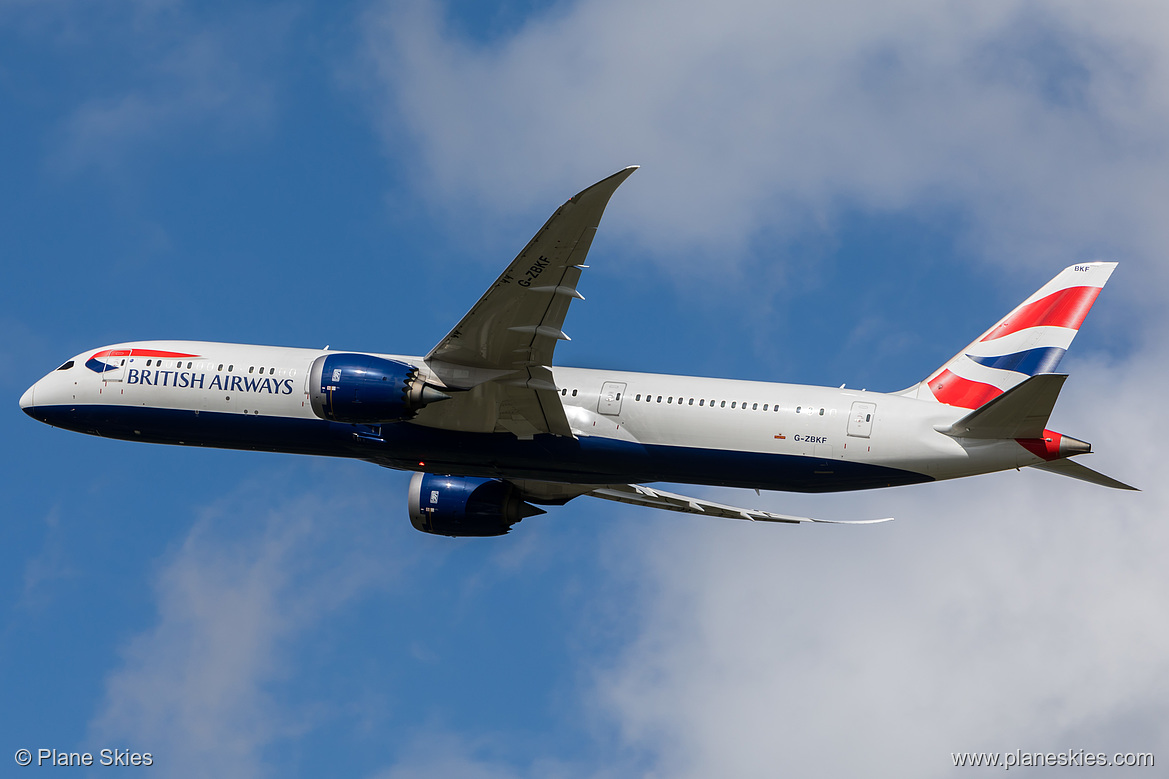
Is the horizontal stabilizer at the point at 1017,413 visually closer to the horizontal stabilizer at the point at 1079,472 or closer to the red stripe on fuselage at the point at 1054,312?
the horizontal stabilizer at the point at 1079,472

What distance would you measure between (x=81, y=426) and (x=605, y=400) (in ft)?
52.6

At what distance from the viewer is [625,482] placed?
123 feet

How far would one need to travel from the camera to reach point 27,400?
40.5 m

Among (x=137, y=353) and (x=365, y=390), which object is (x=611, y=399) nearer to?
(x=365, y=390)

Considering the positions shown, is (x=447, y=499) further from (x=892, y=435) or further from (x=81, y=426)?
(x=892, y=435)

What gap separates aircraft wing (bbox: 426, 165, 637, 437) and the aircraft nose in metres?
14.0

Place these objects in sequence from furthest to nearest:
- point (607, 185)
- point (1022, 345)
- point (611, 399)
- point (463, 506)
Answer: point (463, 506), point (611, 399), point (1022, 345), point (607, 185)

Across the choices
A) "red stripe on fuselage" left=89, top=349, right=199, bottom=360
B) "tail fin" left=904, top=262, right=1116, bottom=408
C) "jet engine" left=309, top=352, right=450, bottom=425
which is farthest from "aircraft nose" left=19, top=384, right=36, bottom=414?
"tail fin" left=904, top=262, right=1116, bottom=408

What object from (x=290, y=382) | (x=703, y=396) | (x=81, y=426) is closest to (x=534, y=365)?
(x=703, y=396)

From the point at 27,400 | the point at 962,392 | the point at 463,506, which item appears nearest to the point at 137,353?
the point at 27,400

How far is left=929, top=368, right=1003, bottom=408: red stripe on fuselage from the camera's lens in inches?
1411

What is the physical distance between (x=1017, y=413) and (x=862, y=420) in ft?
13.4

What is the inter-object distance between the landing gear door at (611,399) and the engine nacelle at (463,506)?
21.5 ft

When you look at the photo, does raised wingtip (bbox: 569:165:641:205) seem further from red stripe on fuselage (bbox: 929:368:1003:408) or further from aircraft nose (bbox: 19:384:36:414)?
aircraft nose (bbox: 19:384:36:414)
